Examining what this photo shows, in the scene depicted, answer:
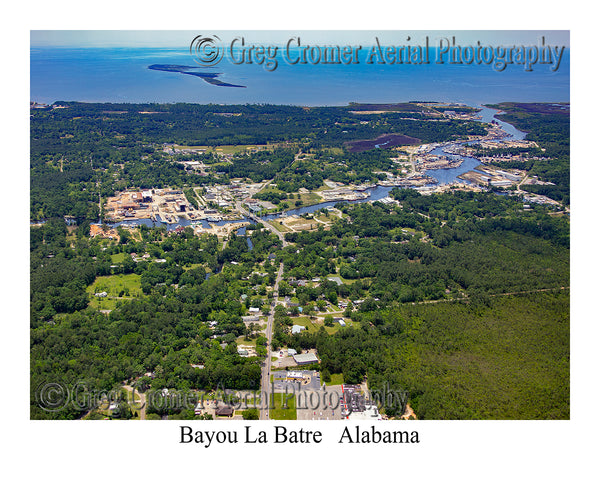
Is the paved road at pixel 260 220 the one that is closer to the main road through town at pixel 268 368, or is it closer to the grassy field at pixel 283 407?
the main road through town at pixel 268 368

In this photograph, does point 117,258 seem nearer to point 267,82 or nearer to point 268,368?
point 268,368

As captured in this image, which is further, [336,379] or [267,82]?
[267,82]

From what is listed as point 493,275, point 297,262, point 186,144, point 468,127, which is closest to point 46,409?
point 297,262

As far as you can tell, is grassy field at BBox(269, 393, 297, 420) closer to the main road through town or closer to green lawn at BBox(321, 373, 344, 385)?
the main road through town

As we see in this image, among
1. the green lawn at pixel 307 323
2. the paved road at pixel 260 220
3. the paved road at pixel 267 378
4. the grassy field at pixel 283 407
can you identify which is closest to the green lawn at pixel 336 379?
the grassy field at pixel 283 407

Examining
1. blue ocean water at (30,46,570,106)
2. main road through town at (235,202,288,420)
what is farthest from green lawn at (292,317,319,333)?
blue ocean water at (30,46,570,106)

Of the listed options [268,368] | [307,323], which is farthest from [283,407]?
[307,323]

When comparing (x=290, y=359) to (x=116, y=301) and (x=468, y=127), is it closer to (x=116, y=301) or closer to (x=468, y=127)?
(x=116, y=301)
